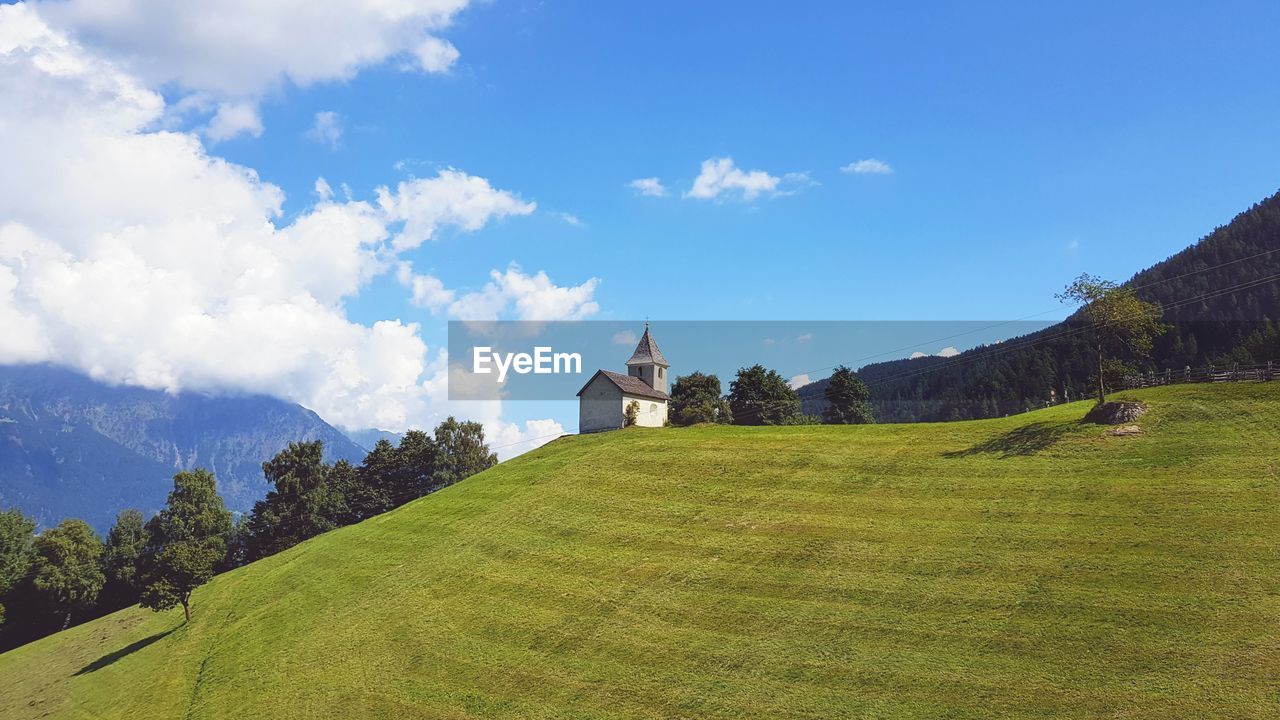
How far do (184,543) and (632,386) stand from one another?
154 feet

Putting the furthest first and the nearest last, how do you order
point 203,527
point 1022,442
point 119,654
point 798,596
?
point 203,527 → point 119,654 → point 1022,442 → point 798,596

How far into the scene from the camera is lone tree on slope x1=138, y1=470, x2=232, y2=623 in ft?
202

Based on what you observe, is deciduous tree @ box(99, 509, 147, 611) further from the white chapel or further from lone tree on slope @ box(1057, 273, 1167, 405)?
lone tree on slope @ box(1057, 273, 1167, 405)

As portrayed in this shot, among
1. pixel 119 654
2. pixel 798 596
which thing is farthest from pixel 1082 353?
pixel 119 654

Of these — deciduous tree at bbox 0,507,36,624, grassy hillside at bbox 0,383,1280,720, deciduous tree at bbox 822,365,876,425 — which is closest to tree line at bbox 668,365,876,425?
deciduous tree at bbox 822,365,876,425

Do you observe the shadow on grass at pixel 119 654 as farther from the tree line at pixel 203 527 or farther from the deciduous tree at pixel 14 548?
the deciduous tree at pixel 14 548

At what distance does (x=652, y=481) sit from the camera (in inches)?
2420

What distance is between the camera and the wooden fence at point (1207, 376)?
58781mm

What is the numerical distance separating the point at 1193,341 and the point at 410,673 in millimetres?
191684

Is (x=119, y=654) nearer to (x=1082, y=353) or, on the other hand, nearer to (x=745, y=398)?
(x=745, y=398)

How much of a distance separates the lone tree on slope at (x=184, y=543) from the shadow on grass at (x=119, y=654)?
2.28 meters

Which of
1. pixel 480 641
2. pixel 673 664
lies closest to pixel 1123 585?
pixel 673 664

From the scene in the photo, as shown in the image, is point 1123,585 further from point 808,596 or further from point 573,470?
point 573,470

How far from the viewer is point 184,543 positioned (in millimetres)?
66250
